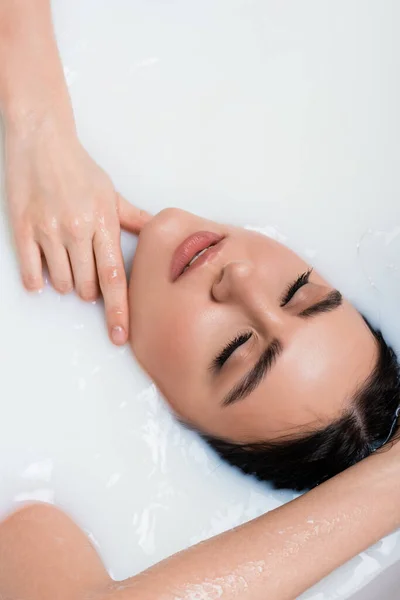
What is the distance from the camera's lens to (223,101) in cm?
129

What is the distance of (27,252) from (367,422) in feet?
1.80

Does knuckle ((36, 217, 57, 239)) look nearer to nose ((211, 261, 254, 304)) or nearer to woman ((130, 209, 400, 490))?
woman ((130, 209, 400, 490))

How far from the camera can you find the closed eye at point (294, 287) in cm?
96

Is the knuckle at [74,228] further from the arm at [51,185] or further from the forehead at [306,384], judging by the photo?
the forehead at [306,384]

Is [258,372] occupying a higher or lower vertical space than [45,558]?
higher

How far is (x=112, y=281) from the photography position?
1.02 meters

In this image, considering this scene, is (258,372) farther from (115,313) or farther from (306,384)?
(115,313)

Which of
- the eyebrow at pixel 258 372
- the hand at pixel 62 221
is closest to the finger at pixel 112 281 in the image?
the hand at pixel 62 221

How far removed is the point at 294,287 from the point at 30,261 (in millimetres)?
389

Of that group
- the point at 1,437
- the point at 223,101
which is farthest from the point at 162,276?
the point at 223,101

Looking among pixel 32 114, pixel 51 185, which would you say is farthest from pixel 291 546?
pixel 32 114

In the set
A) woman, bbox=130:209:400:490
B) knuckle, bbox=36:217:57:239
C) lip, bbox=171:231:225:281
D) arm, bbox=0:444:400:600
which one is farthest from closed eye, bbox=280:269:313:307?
knuckle, bbox=36:217:57:239

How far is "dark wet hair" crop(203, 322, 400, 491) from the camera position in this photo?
95 centimetres

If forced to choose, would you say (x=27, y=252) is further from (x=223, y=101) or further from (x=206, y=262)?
(x=223, y=101)
